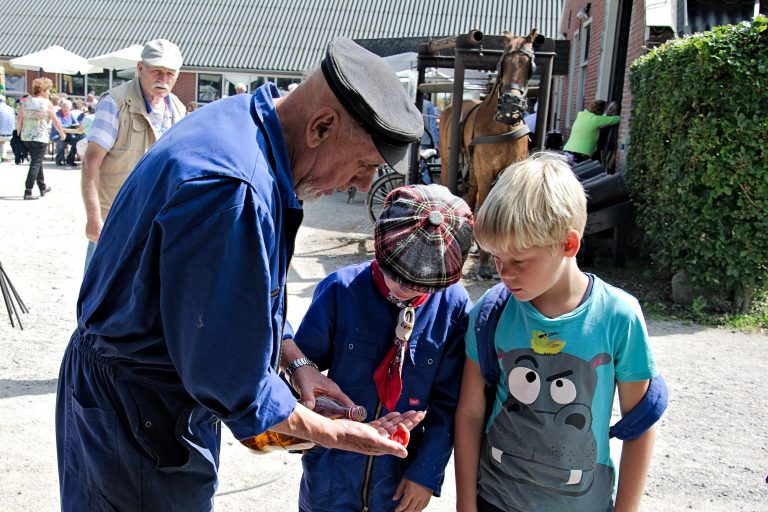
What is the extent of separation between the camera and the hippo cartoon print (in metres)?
2.08

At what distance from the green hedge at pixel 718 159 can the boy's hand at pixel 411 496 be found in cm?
538

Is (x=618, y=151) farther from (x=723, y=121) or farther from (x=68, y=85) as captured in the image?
(x=68, y=85)

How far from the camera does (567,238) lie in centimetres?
207

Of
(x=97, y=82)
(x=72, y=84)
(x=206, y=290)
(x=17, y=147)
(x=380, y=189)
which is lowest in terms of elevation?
(x=17, y=147)

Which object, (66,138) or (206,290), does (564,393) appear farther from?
(66,138)

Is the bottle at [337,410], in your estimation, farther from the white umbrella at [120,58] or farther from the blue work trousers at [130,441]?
the white umbrella at [120,58]

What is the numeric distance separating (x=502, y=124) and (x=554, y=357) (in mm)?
6698

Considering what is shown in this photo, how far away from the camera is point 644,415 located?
2.06 meters

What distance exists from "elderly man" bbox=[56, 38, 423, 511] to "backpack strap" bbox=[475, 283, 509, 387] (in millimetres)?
272

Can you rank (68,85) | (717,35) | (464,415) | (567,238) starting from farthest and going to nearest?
1. (68,85)
2. (717,35)
3. (464,415)
4. (567,238)

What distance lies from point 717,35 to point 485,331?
5509mm

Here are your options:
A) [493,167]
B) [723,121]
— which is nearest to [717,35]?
[723,121]

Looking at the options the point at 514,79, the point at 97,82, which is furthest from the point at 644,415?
the point at 97,82

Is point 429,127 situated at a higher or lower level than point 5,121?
higher
